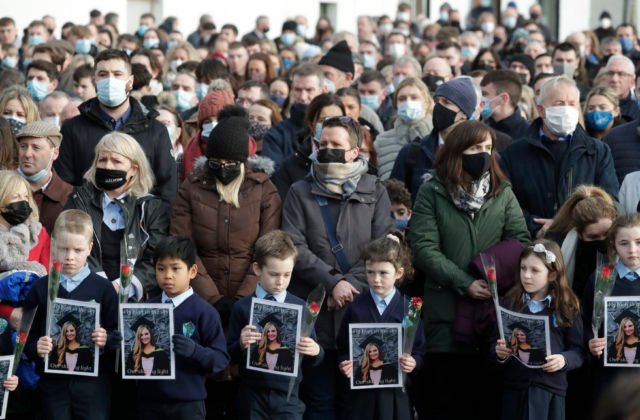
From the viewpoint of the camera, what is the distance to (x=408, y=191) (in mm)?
8562

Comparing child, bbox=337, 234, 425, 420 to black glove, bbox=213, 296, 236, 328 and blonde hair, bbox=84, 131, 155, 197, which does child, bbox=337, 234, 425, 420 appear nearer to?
black glove, bbox=213, 296, 236, 328

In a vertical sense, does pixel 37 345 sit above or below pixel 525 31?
below

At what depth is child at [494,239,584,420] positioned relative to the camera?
23.2 ft

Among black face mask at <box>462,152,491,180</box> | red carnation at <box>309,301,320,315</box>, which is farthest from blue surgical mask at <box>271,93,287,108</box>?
red carnation at <box>309,301,320,315</box>

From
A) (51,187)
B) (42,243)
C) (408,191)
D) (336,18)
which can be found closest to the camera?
(42,243)

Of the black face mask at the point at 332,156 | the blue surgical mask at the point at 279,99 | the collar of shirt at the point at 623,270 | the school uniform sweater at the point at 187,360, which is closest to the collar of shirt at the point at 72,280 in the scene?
the school uniform sweater at the point at 187,360

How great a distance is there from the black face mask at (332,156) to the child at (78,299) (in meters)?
1.45

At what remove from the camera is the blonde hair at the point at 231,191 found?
764cm

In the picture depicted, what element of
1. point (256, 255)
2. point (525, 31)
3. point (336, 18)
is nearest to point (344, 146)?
point (256, 255)

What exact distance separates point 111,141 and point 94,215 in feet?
1.51

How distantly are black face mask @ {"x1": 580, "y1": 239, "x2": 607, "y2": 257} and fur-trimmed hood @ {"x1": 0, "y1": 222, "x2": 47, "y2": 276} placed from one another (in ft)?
10.3

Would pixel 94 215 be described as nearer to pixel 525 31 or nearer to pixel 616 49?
pixel 616 49

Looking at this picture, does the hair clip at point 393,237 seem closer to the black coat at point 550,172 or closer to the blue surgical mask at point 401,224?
the blue surgical mask at point 401,224

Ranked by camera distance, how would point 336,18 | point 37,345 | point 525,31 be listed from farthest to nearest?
point 336,18 < point 525,31 < point 37,345
